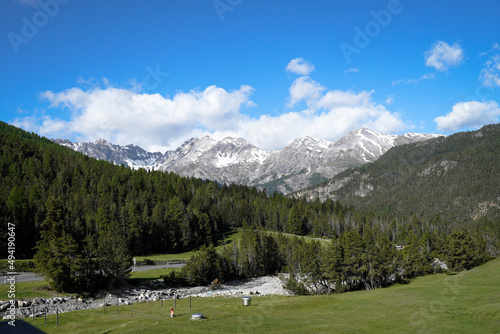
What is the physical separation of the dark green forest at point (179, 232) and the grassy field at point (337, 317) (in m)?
16.3

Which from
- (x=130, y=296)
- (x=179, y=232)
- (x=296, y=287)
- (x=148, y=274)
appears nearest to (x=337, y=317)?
(x=296, y=287)

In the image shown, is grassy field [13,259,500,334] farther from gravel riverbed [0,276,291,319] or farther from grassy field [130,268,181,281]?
grassy field [130,268,181,281]

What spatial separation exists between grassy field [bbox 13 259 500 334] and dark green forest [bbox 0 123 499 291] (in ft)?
53.4

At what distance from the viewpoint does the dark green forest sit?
6081cm

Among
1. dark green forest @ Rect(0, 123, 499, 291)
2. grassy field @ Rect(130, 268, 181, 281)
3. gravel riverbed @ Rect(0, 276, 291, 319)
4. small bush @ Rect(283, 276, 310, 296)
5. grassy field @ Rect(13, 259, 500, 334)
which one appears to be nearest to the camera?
grassy field @ Rect(13, 259, 500, 334)

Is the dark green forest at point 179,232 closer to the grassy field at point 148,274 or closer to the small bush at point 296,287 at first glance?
the small bush at point 296,287

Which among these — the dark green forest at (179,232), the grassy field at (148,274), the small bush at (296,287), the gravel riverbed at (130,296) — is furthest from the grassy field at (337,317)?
the grassy field at (148,274)

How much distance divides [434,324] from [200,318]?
22.7 m

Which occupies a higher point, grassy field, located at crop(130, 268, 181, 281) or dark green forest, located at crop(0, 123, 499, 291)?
dark green forest, located at crop(0, 123, 499, 291)

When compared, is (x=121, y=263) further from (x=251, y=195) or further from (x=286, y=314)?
(x=251, y=195)

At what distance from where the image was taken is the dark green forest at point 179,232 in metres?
60.8

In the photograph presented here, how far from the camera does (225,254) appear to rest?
83.9m

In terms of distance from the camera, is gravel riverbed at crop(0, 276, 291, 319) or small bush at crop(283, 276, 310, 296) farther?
small bush at crop(283, 276, 310, 296)

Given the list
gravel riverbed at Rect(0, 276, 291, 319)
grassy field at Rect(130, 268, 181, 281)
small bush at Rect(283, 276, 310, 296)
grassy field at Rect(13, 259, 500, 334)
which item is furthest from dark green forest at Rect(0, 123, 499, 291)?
grassy field at Rect(13, 259, 500, 334)
